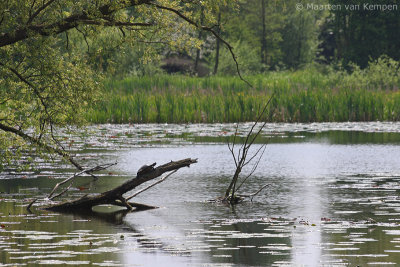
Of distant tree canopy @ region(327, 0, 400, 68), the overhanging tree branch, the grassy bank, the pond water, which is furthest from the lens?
distant tree canopy @ region(327, 0, 400, 68)

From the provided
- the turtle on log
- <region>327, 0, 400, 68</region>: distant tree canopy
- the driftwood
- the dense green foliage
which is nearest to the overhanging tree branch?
the turtle on log

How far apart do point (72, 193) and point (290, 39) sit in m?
61.8

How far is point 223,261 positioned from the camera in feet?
31.2

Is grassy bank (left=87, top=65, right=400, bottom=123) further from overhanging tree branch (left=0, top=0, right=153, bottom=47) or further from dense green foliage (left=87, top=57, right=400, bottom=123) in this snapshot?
overhanging tree branch (left=0, top=0, right=153, bottom=47)

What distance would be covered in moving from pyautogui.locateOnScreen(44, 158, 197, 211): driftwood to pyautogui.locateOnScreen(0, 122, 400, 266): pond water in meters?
0.19

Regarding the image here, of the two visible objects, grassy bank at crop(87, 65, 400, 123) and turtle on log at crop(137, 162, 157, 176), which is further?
grassy bank at crop(87, 65, 400, 123)

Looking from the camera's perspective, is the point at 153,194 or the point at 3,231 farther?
the point at 153,194

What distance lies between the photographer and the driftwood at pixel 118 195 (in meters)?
13.4

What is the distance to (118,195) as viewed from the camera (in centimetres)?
1358

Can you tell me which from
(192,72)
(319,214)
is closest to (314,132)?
(319,214)

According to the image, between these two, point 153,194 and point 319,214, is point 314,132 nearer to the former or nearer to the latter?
point 153,194

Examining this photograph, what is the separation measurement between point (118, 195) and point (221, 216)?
1.72m

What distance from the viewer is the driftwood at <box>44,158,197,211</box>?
13445 mm

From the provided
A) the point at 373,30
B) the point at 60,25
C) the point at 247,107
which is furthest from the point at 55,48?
the point at 373,30
